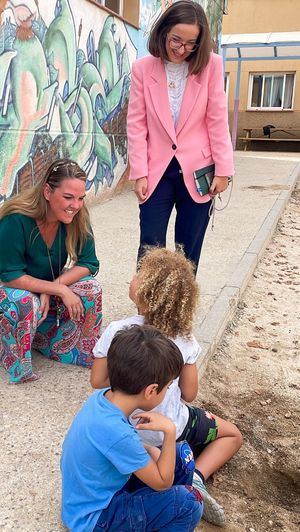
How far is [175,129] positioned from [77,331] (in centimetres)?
127

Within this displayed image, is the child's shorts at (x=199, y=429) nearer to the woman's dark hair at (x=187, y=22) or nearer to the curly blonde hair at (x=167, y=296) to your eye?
the curly blonde hair at (x=167, y=296)

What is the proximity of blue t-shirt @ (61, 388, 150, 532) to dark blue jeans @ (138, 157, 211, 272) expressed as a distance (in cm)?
153

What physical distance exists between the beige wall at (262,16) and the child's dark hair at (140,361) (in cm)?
2312

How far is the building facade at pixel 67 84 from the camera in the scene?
549 cm

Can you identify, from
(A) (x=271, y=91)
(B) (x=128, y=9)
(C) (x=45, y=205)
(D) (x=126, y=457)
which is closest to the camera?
(D) (x=126, y=457)

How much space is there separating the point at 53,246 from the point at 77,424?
4.39ft

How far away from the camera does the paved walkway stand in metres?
4.07

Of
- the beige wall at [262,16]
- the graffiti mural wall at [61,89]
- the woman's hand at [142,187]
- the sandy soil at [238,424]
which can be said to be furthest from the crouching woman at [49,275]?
the beige wall at [262,16]

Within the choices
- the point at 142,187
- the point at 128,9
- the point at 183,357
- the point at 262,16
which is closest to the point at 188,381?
the point at 183,357

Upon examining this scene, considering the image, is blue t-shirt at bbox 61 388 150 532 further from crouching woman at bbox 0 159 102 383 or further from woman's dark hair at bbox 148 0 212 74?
woman's dark hair at bbox 148 0 212 74

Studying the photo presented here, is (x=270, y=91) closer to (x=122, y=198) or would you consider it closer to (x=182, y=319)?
(x=122, y=198)

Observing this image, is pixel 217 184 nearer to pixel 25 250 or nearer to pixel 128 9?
pixel 25 250

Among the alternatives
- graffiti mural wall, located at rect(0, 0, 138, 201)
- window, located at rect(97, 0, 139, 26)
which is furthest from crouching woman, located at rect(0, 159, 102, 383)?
window, located at rect(97, 0, 139, 26)

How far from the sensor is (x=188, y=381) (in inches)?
87.0
